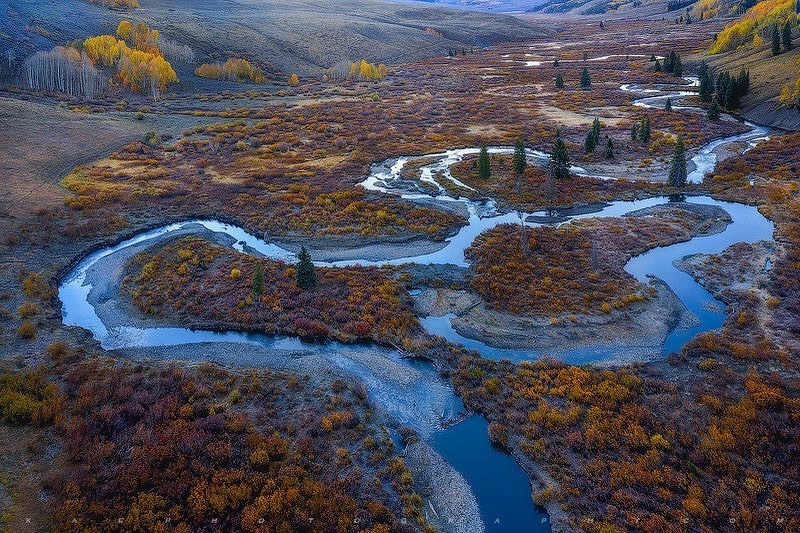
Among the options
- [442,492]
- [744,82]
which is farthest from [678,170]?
[744,82]

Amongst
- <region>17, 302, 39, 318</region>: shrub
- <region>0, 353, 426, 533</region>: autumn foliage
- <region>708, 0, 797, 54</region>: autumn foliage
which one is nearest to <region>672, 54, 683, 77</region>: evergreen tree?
<region>708, 0, 797, 54</region>: autumn foliage

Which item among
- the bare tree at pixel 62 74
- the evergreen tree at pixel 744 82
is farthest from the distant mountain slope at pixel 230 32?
the evergreen tree at pixel 744 82

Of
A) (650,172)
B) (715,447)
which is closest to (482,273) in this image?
(715,447)

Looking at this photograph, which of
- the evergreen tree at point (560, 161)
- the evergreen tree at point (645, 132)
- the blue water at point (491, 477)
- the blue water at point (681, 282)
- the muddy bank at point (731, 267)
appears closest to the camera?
the blue water at point (491, 477)

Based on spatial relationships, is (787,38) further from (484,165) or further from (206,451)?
(206,451)

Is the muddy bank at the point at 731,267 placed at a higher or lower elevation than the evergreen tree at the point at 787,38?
lower

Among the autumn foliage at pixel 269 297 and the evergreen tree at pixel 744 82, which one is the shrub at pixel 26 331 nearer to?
the autumn foliage at pixel 269 297

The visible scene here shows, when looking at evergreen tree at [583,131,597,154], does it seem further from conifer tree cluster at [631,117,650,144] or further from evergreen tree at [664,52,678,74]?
evergreen tree at [664,52,678,74]

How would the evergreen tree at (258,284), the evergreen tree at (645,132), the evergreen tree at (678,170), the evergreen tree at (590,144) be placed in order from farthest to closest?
the evergreen tree at (645,132)
the evergreen tree at (590,144)
the evergreen tree at (678,170)
the evergreen tree at (258,284)
